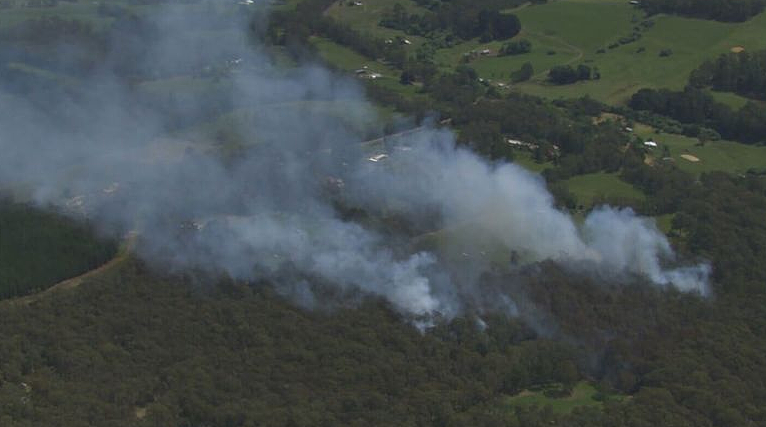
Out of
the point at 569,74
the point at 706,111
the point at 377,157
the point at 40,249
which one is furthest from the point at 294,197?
the point at 569,74

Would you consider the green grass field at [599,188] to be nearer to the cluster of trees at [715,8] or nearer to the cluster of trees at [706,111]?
the cluster of trees at [706,111]

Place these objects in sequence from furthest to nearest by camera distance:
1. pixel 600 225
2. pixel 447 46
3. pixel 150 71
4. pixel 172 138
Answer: pixel 447 46
pixel 150 71
pixel 172 138
pixel 600 225

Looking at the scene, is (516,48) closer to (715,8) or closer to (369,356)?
(715,8)

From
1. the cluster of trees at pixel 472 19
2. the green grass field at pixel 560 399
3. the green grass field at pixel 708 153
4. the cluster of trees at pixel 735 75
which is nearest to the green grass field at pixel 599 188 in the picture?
the green grass field at pixel 708 153

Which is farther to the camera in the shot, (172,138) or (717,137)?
(717,137)

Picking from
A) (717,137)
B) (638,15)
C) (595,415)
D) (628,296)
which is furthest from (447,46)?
(595,415)

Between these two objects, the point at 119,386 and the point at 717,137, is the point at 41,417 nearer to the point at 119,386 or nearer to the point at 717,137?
the point at 119,386

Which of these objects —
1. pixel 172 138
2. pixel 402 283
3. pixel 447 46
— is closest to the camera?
pixel 402 283
